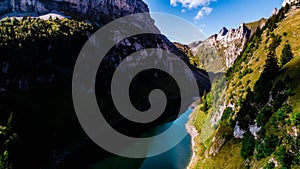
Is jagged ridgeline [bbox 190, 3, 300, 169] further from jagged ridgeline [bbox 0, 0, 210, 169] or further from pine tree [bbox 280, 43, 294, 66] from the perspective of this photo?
jagged ridgeline [bbox 0, 0, 210, 169]

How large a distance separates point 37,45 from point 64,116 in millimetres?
49138

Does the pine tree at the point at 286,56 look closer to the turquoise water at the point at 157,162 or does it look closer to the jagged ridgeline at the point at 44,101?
the turquoise water at the point at 157,162

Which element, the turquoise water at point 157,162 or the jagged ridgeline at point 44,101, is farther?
the jagged ridgeline at point 44,101

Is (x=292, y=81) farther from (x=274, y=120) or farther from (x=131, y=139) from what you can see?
(x=131, y=139)

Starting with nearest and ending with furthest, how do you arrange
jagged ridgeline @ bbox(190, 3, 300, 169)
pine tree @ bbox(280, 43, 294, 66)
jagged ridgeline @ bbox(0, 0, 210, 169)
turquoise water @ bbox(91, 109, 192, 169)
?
jagged ridgeline @ bbox(190, 3, 300, 169)
pine tree @ bbox(280, 43, 294, 66)
turquoise water @ bbox(91, 109, 192, 169)
jagged ridgeline @ bbox(0, 0, 210, 169)

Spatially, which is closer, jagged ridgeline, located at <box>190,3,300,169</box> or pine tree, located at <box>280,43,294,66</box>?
jagged ridgeline, located at <box>190,3,300,169</box>

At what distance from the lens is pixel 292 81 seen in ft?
138

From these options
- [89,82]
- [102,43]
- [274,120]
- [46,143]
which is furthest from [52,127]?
[102,43]

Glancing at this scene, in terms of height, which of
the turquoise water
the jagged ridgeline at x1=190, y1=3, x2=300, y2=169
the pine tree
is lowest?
the turquoise water

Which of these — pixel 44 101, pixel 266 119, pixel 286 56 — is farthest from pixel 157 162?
pixel 44 101

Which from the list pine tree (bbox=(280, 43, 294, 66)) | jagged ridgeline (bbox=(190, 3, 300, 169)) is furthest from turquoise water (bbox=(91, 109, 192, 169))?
pine tree (bbox=(280, 43, 294, 66))

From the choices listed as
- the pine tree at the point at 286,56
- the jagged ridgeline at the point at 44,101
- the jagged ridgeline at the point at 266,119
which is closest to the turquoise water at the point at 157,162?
the jagged ridgeline at the point at 44,101

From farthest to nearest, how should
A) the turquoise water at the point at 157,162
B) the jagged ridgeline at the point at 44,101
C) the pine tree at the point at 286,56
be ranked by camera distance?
the jagged ridgeline at the point at 44,101, the turquoise water at the point at 157,162, the pine tree at the point at 286,56

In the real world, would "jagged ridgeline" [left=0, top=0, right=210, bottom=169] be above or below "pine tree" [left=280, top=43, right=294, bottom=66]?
below
